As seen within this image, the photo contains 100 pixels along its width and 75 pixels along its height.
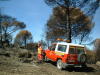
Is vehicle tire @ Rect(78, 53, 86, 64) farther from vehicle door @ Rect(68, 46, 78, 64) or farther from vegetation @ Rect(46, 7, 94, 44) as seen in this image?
vegetation @ Rect(46, 7, 94, 44)

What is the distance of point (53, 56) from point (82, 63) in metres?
2.53

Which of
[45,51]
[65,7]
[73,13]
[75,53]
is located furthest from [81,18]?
[75,53]

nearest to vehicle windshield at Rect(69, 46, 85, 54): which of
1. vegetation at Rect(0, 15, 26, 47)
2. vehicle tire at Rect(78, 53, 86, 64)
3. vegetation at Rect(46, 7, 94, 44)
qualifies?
vehicle tire at Rect(78, 53, 86, 64)

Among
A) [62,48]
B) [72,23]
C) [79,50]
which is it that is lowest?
[79,50]

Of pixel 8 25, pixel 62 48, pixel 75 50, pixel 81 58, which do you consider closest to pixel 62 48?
pixel 62 48

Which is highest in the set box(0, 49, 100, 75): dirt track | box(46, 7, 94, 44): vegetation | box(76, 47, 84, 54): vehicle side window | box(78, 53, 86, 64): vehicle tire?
box(46, 7, 94, 44): vegetation

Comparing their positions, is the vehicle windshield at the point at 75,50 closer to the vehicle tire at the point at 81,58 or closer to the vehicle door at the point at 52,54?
the vehicle tire at the point at 81,58

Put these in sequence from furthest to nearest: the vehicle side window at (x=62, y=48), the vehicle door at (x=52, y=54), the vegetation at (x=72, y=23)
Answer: the vegetation at (x=72, y=23) → the vehicle door at (x=52, y=54) → the vehicle side window at (x=62, y=48)

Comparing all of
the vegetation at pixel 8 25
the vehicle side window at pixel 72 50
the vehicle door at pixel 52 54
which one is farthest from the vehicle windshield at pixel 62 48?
the vegetation at pixel 8 25

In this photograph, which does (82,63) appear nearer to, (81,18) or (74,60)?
(74,60)

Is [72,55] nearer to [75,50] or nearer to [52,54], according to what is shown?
[75,50]

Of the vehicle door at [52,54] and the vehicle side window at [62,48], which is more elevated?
the vehicle side window at [62,48]

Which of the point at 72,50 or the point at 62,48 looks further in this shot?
the point at 62,48

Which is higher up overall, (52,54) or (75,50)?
(75,50)
